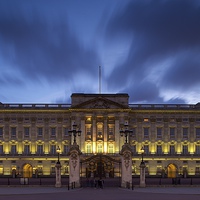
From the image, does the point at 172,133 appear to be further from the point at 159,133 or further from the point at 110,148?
the point at 110,148

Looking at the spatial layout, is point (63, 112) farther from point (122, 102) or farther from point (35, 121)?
point (122, 102)

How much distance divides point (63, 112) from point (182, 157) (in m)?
28.7

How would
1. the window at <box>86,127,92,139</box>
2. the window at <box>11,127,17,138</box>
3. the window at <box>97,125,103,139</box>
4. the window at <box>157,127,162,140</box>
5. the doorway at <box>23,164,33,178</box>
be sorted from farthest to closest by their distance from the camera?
the window at <box>157,127,162,140</box> → the window at <box>11,127,17,138</box> → the doorway at <box>23,164,33,178</box> → the window at <box>97,125,103,139</box> → the window at <box>86,127,92,139</box>

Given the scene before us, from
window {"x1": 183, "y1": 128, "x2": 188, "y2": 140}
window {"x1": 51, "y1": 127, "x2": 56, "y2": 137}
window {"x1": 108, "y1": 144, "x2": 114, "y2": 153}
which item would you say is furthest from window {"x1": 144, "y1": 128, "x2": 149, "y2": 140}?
window {"x1": 51, "y1": 127, "x2": 56, "y2": 137}

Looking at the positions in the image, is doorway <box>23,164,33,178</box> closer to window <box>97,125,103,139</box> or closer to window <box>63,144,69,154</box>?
window <box>63,144,69,154</box>

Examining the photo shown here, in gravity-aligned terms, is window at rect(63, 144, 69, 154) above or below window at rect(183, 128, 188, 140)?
below

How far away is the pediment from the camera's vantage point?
8938 cm

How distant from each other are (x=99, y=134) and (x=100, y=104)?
22.0 ft

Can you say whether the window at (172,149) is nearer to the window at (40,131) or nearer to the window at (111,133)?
the window at (111,133)

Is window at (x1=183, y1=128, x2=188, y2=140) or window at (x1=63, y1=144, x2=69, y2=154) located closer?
window at (x1=63, y1=144, x2=69, y2=154)

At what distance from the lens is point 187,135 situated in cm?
9194

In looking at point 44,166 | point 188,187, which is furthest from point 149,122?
point 188,187

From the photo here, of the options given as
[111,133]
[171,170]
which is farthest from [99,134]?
[171,170]

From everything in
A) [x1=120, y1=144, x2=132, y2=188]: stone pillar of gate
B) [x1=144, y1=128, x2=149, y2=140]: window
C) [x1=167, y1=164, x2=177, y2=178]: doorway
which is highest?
[x1=144, y1=128, x2=149, y2=140]: window
